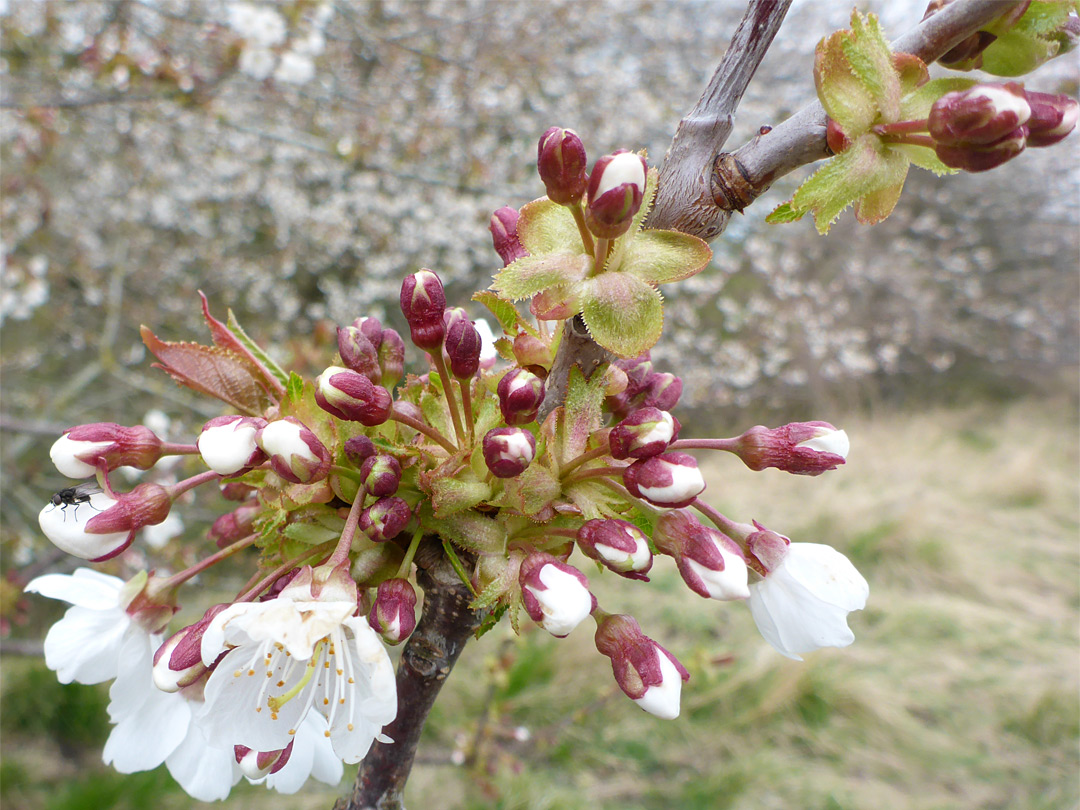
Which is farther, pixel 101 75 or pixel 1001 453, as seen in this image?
pixel 1001 453

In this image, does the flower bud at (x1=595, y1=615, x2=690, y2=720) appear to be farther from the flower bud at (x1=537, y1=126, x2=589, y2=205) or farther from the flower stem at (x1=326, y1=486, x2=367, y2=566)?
the flower bud at (x1=537, y1=126, x2=589, y2=205)

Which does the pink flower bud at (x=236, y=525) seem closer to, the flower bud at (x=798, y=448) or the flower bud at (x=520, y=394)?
the flower bud at (x=520, y=394)

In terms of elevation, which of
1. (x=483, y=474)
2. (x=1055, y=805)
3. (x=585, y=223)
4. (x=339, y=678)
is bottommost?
(x=1055, y=805)

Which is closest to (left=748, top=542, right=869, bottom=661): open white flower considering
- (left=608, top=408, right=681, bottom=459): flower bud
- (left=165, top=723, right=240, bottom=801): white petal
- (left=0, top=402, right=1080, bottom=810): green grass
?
(left=608, top=408, right=681, bottom=459): flower bud

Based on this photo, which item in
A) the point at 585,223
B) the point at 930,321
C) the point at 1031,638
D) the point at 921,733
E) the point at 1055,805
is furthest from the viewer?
the point at 930,321

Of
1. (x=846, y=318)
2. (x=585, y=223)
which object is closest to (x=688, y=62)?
(x=846, y=318)

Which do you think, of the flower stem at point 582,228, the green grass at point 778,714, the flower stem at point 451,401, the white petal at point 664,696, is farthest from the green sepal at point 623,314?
the green grass at point 778,714

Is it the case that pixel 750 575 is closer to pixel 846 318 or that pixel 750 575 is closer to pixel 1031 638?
pixel 1031 638

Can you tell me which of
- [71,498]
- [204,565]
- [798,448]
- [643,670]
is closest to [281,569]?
[204,565]
